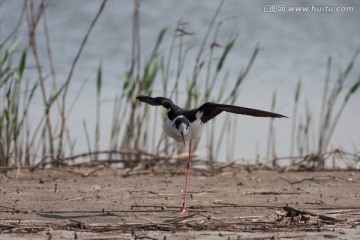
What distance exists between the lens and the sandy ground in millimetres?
4004

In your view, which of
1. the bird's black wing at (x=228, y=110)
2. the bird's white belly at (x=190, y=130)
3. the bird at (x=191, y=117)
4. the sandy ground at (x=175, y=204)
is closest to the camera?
the sandy ground at (x=175, y=204)

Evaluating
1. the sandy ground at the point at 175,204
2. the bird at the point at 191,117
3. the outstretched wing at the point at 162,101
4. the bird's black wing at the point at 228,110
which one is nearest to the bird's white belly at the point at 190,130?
the bird at the point at 191,117

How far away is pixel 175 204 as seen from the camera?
17.2ft

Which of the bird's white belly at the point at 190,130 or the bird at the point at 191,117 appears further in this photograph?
the bird's white belly at the point at 190,130

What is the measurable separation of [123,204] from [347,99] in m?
3.74

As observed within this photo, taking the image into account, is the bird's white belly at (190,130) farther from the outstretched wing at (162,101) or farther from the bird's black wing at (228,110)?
the outstretched wing at (162,101)

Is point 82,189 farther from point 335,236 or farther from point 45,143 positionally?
point 335,236

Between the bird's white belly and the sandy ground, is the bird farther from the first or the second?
the sandy ground

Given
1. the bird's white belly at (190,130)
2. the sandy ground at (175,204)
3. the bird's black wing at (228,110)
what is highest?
Result: the bird's black wing at (228,110)

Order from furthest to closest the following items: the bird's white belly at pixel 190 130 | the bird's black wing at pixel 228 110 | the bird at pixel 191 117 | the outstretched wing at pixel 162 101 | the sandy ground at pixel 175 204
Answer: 1. the outstretched wing at pixel 162 101
2. the bird's white belly at pixel 190 130
3. the bird at pixel 191 117
4. the bird's black wing at pixel 228 110
5. the sandy ground at pixel 175 204

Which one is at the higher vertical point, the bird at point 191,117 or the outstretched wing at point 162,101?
the outstretched wing at point 162,101

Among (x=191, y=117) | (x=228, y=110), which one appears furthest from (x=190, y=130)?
(x=228, y=110)

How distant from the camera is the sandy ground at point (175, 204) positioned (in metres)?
4.00

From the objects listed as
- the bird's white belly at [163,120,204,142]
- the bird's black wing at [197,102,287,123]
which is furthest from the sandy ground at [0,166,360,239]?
the bird's black wing at [197,102,287,123]
